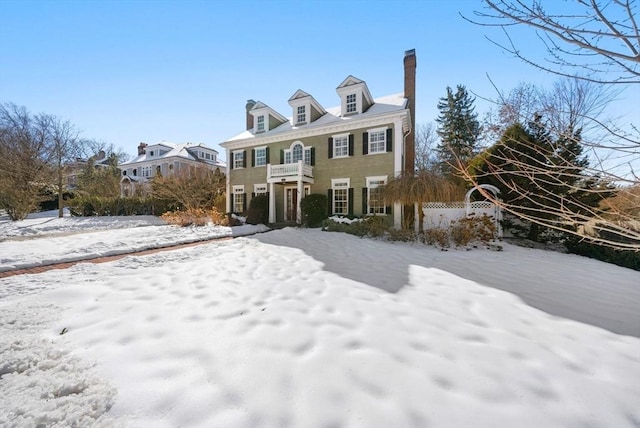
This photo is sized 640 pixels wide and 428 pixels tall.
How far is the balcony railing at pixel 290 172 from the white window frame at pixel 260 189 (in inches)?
59.9

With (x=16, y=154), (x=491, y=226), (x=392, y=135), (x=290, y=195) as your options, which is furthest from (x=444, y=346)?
(x=16, y=154)

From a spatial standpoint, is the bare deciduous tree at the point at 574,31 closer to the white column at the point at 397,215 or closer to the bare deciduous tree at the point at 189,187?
the white column at the point at 397,215

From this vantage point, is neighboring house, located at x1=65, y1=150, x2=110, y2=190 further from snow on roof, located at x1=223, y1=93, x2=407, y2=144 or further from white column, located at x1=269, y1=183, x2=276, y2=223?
white column, located at x1=269, y1=183, x2=276, y2=223

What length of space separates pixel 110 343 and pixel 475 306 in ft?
13.0

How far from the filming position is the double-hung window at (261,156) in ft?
53.3

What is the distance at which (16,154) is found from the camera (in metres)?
17.5

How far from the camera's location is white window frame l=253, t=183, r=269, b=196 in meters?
16.1

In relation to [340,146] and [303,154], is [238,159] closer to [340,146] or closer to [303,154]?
[303,154]

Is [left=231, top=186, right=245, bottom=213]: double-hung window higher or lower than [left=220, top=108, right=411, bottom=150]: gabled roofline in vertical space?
lower

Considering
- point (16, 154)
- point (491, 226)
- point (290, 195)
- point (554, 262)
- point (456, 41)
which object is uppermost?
point (16, 154)

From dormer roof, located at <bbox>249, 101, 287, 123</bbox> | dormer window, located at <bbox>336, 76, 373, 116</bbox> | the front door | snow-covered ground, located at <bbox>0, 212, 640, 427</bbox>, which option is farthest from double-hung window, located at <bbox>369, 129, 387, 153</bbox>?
snow-covered ground, located at <bbox>0, 212, 640, 427</bbox>

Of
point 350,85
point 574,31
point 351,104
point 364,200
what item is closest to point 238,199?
point 364,200

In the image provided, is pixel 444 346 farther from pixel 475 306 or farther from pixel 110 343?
pixel 110 343

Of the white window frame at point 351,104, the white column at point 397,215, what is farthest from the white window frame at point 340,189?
the white window frame at point 351,104
